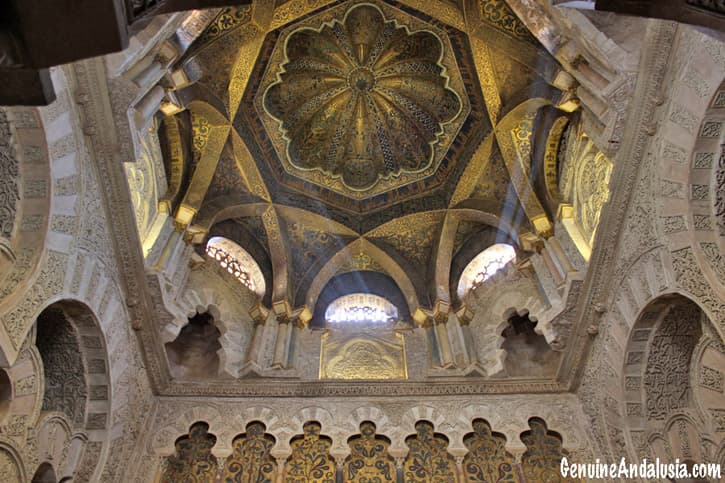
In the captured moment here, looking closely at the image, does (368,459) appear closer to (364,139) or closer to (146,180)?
(146,180)

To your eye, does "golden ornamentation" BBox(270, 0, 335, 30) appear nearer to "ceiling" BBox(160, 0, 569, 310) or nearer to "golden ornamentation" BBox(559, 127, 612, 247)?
"ceiling" BBox(160, 0, 569, 310)

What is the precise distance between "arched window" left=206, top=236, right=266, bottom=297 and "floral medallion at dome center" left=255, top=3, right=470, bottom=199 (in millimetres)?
2041

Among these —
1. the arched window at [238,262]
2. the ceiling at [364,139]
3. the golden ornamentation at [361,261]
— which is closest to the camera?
the ceiling at [364,139]

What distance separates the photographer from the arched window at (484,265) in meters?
9.97

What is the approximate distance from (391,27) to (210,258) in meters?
5.45

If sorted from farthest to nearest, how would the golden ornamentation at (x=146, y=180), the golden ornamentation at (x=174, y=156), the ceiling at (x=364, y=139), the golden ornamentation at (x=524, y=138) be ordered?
the golden ornamentation at (x=524, y=138)
the ceiling at (x=364, y=139)
the golden ornamentation at (x=174, y=156)
the golden ornamentation at (x=146, y=180)

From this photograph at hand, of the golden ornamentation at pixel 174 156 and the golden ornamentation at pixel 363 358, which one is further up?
the golden ornamentation at pixel 174 156

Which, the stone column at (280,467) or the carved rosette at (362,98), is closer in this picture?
the stone column at (280,467)

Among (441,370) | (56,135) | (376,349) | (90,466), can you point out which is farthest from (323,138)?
(90,466)

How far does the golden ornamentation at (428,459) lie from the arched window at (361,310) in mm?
2579

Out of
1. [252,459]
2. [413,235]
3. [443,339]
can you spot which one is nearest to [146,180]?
[252,459]

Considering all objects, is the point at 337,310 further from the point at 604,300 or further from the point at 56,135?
the point at 56,135

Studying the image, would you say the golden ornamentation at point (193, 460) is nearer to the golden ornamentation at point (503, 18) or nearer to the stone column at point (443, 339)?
the stone column at point (443, 339)

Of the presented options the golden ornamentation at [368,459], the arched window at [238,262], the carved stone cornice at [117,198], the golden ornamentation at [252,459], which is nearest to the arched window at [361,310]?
the arched window at [238,262]
